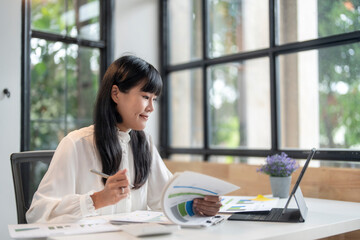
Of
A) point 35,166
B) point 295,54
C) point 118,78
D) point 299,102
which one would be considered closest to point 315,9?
point 295,54

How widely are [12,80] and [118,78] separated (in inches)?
57.8

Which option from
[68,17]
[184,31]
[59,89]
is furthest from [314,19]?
[59,89]

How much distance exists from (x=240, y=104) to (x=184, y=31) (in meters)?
1.10

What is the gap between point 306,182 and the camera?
2.56m

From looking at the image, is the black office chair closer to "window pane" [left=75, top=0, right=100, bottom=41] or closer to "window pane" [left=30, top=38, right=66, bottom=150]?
"window pane" [left=30, top=38, right=66, bottom=150]

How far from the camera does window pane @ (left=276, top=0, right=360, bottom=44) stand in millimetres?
2658

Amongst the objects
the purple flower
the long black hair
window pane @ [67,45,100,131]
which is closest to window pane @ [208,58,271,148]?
window pane @ [67,45,100,131]

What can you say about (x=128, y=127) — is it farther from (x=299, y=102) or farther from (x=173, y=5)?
(x=173, y=5)

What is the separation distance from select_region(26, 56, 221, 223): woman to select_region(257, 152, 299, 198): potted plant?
630 mm

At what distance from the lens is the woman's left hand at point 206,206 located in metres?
1.51

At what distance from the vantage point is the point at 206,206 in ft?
4.97

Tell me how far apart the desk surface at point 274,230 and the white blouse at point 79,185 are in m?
0.25

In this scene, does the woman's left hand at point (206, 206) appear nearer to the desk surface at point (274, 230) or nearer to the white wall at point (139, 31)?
the desk surface at point (274, 230)

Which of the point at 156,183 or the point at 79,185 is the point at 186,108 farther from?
the point at 79,185
